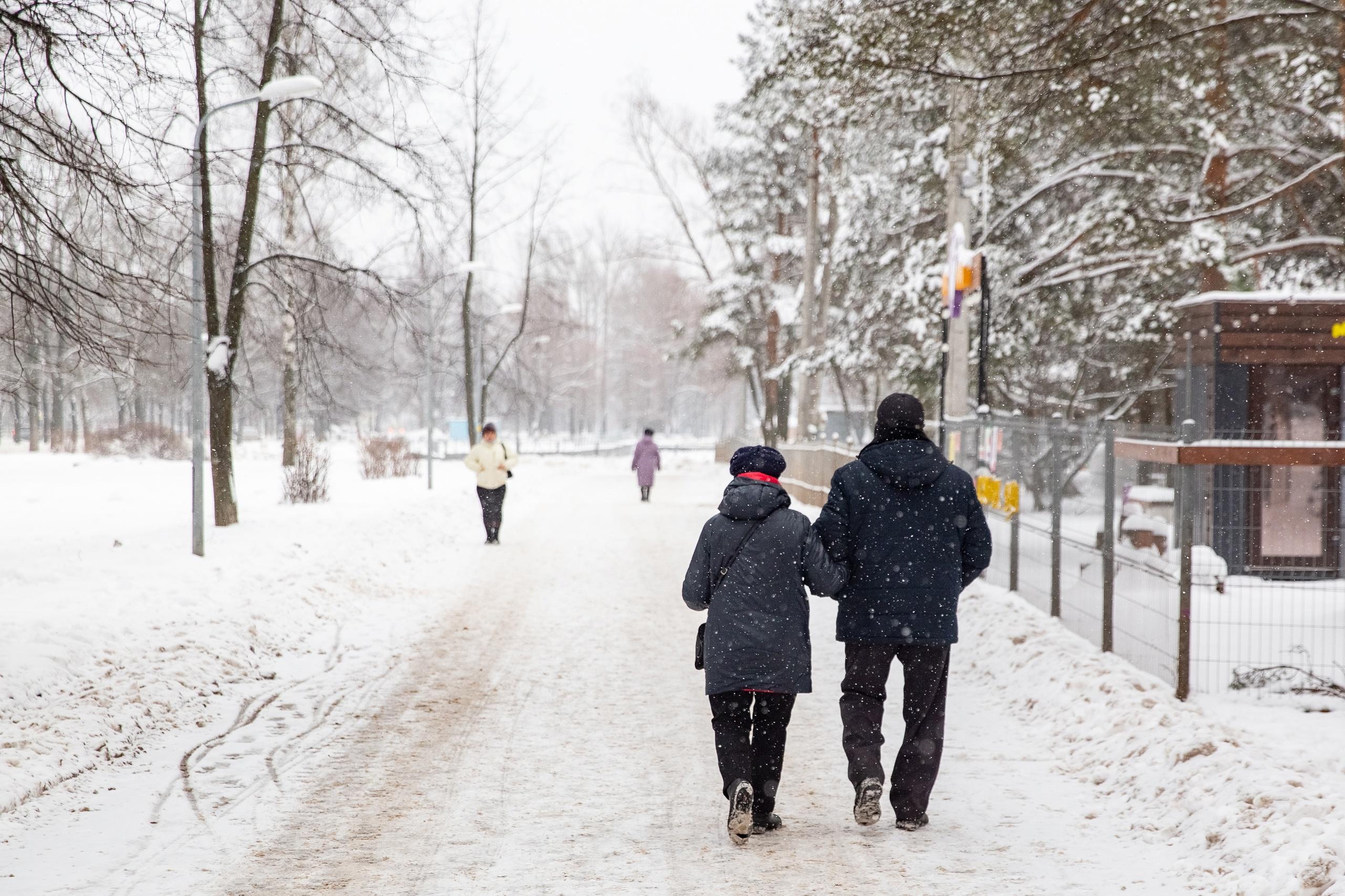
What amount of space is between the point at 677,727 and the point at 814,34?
6.94 m

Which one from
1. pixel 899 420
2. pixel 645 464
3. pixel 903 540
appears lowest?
pixel 645 464

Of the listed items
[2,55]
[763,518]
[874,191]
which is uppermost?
[874,191]

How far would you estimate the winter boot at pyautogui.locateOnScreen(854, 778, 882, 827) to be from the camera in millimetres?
5117

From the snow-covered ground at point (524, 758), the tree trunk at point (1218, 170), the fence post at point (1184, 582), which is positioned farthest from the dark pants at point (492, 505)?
the fence post at point (1184, 582)

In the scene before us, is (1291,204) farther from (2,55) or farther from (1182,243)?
(2,55)

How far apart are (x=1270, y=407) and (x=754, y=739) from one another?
1117cm

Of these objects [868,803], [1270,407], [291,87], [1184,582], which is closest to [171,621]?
[291,87]

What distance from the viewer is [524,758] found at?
20.9ft

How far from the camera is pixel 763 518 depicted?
4.98 meters

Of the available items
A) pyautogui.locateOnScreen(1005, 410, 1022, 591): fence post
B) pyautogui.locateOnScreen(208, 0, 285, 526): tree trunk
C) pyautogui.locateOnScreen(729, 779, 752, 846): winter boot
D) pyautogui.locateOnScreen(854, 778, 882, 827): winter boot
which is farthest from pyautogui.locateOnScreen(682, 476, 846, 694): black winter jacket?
pyautogui.locateOnScreen(208, 0, 285, 526): tree trunk

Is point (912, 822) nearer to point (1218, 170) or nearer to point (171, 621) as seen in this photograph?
point (171, 621)

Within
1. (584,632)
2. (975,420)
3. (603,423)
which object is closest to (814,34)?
(975,420)

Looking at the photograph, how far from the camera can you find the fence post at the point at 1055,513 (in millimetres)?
9438

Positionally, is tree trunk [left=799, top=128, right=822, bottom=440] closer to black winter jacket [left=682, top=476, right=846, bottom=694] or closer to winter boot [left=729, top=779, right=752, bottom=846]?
black winter jacket [left=682, top=476, right=846, bottom=694]
